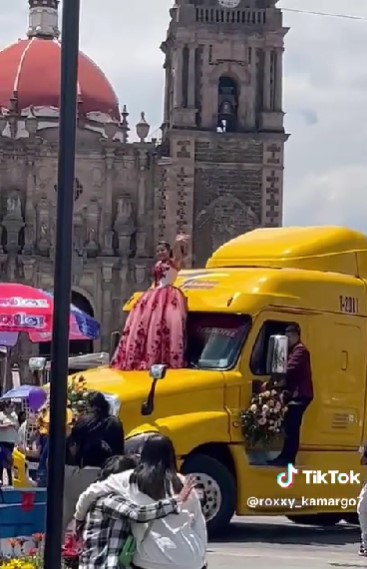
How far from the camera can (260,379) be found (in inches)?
453

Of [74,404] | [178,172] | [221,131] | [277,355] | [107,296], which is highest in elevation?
[221,131]

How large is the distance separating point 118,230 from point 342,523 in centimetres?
2872

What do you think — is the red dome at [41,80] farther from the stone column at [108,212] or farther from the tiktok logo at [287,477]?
the tiktok logo at [287,477]

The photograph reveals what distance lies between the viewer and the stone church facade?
4091 cm

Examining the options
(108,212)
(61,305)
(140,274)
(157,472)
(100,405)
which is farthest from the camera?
(108,212)

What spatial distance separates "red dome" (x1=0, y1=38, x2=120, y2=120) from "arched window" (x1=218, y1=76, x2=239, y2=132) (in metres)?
4.74

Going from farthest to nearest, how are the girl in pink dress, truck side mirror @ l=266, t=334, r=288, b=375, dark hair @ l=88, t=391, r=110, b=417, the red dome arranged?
1. the red dome
2. the girl in pink dress
3. truck side mirror @ l=266, t=334, r=288, b=375
4. dark hair @ l=88, t=391, r=110, b=417

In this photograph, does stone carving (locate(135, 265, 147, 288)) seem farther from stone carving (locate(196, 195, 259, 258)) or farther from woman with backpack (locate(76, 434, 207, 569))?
woman with backpack (locate(76, 434, 207, 569))

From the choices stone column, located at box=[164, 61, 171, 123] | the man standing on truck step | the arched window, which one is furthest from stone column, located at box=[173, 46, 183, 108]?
the man standing on truck step

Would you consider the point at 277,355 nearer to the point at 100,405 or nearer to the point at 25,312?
the point at 100,405

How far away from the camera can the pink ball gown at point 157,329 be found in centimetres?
1155

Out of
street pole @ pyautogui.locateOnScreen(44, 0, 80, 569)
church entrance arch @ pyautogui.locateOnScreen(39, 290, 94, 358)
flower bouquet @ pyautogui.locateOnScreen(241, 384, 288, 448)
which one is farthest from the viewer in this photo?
church entrance arch @ pyautogui.locateOnScreen(39, 290, 94, 358)

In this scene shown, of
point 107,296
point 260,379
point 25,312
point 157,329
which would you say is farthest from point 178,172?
point 260,379

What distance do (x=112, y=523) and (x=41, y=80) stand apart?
3982 centimetres
